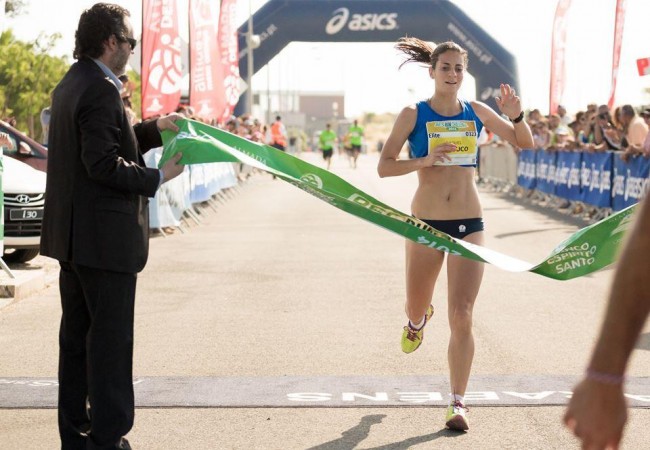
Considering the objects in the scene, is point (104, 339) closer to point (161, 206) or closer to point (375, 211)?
point (375, 211)

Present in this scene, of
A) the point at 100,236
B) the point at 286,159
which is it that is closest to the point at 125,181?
the point at 100,236

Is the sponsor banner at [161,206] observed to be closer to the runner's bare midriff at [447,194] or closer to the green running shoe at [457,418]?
the runner's bare midriff at [447,194]

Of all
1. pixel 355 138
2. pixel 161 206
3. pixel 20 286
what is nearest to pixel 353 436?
pixel 20 286

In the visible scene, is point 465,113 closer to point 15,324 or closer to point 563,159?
point 15,324

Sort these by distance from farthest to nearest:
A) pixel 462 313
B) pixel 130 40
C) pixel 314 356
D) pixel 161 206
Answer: pixel 161 206 → pixel 314 356 → pixel 462 313 → pixel 130 40

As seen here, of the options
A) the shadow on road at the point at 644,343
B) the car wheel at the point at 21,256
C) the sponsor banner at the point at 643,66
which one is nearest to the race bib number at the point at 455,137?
the shadow on road at the point at 644,343

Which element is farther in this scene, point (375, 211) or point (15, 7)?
point (15, 7)

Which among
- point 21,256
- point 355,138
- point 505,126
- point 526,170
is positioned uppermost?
point 505,126

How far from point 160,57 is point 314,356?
13.5 metres

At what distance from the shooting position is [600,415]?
209cm

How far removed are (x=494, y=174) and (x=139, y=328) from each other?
1047 inches

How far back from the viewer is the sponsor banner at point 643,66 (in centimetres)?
1928

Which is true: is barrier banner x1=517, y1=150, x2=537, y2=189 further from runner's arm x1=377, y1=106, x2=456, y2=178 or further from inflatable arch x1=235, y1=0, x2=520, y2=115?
runner's arm x1=377, y1=106, x2=456, y2=178

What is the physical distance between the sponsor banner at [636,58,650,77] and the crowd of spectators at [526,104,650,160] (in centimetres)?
63
